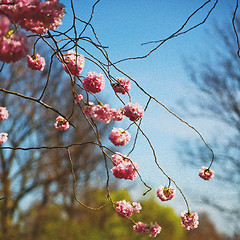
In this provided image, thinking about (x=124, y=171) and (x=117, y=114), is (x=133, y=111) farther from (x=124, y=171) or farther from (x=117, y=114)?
(x=124, y=171)

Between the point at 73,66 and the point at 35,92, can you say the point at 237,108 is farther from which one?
the point at 73,66

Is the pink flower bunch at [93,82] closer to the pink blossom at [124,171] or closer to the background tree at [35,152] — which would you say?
the pink blossom at [124,171]

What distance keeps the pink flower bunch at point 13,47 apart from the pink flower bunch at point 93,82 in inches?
37.8

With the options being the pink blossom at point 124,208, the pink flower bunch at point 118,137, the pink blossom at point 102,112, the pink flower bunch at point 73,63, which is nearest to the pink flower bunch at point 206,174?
the pink blossom at point 124,208

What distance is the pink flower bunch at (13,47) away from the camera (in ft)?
3.54

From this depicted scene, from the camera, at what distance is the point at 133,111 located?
6.23 ft

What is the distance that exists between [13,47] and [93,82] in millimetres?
990

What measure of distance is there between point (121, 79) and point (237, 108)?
6.69m

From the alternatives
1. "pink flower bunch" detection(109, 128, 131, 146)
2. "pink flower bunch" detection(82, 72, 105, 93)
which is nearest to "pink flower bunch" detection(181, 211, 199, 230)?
"pink flower bunch" detection(109, 128, 131, 146)

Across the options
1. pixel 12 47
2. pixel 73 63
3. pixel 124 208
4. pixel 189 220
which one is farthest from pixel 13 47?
pixel 189 220

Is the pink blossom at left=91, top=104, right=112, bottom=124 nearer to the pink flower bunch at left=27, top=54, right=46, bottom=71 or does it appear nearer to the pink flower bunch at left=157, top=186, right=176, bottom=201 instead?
the pink flower bunch at left=27, top=54, right=46, bottom=71

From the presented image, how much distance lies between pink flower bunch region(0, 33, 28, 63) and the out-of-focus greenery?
7360 millimetres

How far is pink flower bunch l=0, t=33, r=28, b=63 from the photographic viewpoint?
1.08 m

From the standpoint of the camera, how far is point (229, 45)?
8.67 meters
